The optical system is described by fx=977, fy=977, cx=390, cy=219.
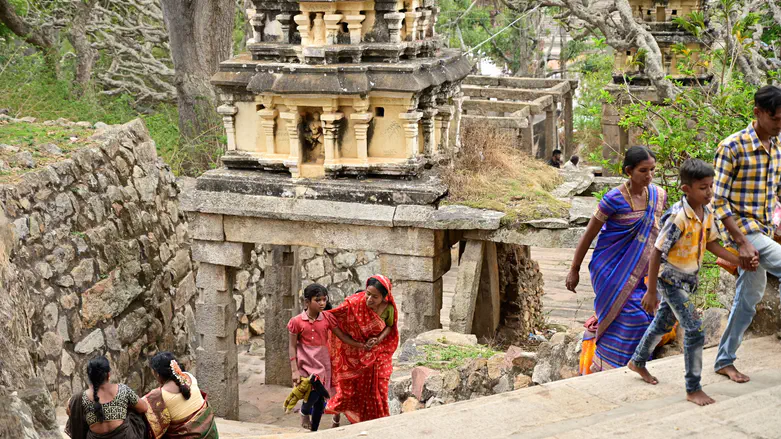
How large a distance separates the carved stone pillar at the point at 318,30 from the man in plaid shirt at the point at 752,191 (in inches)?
200

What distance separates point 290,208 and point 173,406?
3897mm

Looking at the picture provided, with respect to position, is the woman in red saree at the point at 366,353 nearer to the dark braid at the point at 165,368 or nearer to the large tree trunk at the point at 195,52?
the dark braid at the point at 165,368

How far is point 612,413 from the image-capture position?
15.9 ft

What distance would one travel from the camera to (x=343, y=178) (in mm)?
9234

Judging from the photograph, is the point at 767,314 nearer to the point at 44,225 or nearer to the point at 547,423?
the point at 547,423

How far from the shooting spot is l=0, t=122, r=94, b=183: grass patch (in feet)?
30.1

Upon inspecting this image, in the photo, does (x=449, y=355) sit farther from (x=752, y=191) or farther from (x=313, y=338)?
(x=752, y=191)

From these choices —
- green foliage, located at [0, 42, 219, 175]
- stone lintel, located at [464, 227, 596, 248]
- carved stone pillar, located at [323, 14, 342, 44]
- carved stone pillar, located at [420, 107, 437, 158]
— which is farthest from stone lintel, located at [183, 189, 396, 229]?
green foliage, located at [0, 42, 219, 175]

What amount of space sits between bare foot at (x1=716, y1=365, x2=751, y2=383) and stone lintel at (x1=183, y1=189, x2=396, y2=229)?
418 cm

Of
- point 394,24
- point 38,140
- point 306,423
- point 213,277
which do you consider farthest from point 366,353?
point 38,140

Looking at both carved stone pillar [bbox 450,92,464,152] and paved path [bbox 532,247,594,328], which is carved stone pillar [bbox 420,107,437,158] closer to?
carved stone pillar [bbox 450,92,464,152]

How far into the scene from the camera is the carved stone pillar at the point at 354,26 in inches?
357

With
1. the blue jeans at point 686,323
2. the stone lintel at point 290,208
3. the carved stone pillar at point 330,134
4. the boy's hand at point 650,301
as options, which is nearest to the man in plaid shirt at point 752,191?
the blue jeans at point 686,323

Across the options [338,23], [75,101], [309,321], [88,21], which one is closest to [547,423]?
[309,321]
